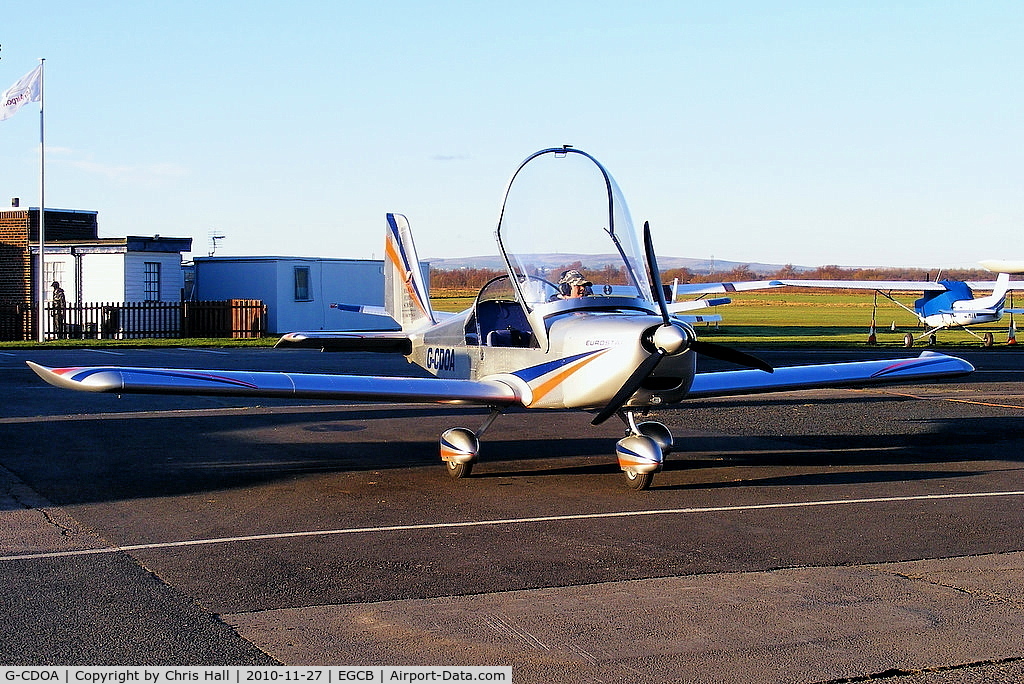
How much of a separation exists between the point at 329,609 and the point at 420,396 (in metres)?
4.58

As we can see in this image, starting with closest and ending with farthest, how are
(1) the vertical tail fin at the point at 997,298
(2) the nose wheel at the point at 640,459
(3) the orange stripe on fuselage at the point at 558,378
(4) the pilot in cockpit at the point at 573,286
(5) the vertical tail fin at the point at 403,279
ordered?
(2) the nose wheel at the point at 640,459, (3) the orange stripe on fuselage at the point at 558,378, (4) the pilot in cockpit at the point at 573,286, (5) the vertical tail fin at the point at 403,279, (1) the vertical tail fin at the point at 997,298

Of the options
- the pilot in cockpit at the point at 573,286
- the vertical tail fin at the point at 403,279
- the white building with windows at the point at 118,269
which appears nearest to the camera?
the pilot in cockpit at the point at 573,286

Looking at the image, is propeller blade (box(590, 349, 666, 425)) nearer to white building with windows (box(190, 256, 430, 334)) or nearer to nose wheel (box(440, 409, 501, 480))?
nose wheel (box(440, 409, 501, 480))

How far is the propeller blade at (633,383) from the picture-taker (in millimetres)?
9694

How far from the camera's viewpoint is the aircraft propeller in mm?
9375

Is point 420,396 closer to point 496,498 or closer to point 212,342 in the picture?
point 496,498

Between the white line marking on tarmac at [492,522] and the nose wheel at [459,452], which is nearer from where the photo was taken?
the white line marking on tarmac at [492,522]

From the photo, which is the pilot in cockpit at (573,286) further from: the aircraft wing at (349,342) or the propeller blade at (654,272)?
the aircraft wing at (349,342)

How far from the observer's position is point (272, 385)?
33.6ft

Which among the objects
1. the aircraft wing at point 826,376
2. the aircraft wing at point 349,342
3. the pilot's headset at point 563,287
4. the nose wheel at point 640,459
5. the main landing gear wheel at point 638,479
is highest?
the pilot's headset at point 563,287

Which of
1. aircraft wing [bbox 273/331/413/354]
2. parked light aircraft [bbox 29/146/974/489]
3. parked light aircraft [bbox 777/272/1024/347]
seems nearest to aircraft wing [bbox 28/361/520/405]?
parked light aircraft [bbox 29/146/974/489]

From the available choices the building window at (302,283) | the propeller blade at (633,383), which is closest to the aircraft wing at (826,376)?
the propeller blade at (633,383)

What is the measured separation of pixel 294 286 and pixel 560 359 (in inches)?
1262

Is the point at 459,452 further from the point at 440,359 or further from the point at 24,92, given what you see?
the point at 24,92
